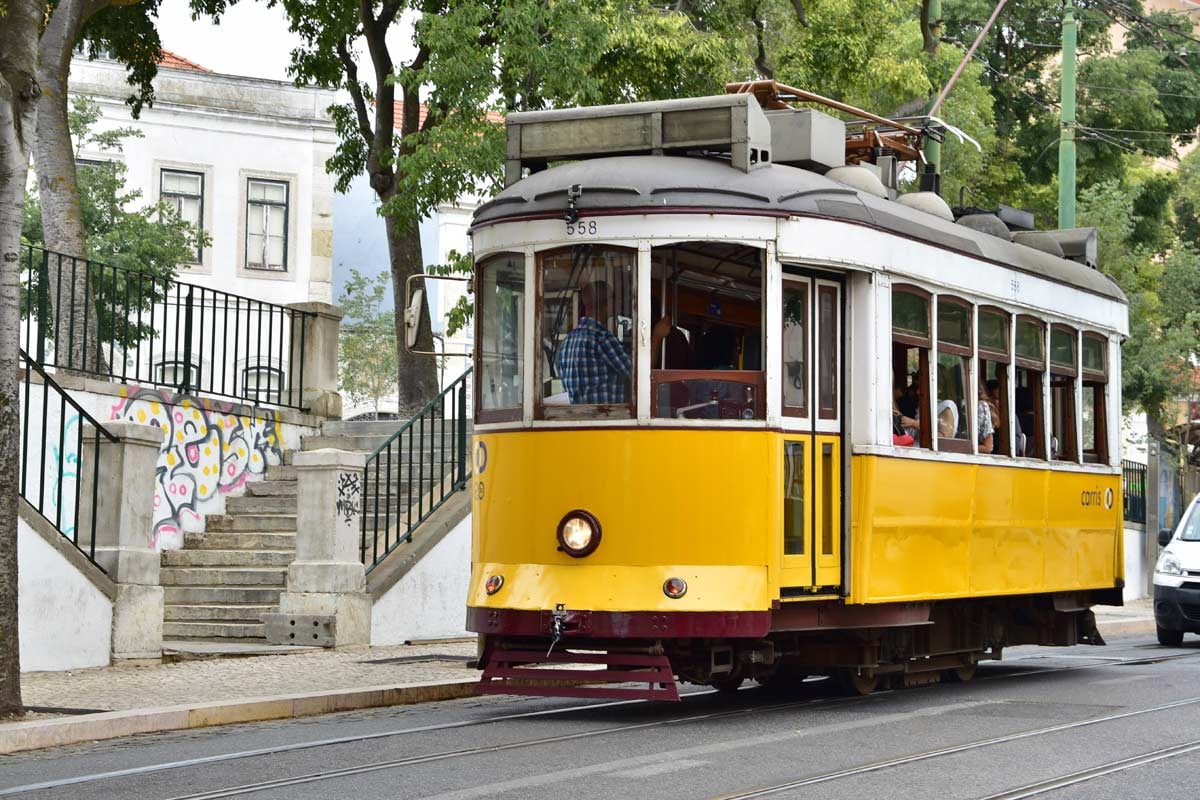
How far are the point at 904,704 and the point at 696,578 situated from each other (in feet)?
7.61

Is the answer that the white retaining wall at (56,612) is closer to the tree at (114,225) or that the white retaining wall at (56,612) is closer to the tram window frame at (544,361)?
the tram window frame at (544,361)

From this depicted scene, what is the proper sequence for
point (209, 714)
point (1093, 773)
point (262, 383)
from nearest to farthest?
point (1093, 773) → point (209, 714) → point (262, 383)

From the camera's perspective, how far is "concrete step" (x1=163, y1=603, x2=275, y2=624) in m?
16.7

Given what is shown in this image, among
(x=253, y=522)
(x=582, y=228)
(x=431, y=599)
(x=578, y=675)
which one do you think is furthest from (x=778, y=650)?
(x=253, y=522)

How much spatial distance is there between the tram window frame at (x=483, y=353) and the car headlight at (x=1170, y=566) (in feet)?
32.4

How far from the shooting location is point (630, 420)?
10867mm

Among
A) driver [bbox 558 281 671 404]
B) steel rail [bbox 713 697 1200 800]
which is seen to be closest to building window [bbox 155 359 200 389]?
driver [bbox 558 281 671 404]

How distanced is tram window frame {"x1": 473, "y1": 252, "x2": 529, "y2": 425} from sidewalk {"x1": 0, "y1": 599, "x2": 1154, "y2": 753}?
216 centimetres

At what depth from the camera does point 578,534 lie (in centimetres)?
1087

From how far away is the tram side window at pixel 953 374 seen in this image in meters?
12.5

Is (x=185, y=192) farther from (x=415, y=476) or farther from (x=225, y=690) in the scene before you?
(x=225, y=690)

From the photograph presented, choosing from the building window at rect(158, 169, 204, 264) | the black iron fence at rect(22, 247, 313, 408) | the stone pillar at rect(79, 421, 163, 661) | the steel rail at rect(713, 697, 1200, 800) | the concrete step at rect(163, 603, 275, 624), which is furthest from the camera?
the building window at rect(158, 169, 204, 264)

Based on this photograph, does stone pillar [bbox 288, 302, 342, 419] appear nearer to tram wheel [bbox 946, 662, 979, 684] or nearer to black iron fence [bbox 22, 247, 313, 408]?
black iron fence [bbox 22, 247, 313, 408]

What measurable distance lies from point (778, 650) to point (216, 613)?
6.93 metres
